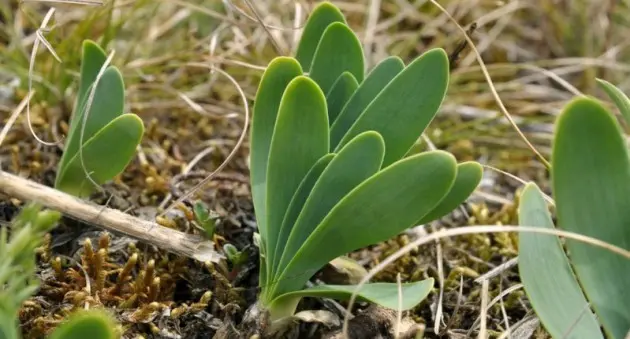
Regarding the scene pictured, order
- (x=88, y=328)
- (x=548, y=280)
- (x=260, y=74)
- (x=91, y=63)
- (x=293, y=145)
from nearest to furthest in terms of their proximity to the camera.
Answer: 1. (x=88, y=328)
2. (x=548, y=280)
3. (x=293, y=145)
4. (x=91, y=63)
5. (x=260, y=74)

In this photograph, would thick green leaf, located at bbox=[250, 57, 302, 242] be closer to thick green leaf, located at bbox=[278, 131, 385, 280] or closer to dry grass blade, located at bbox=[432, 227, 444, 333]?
thick green leaf, located at bbox=[278, 131, 385, 280]

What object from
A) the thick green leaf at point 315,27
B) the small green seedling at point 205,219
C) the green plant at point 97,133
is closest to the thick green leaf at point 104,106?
the green plant at point 97,133

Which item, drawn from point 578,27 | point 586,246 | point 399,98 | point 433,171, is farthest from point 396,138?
point 578,27

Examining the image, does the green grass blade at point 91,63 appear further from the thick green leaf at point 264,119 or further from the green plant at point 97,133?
the thick green leaf at point 264,119

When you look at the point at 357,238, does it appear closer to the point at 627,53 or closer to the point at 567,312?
the point at 567,312

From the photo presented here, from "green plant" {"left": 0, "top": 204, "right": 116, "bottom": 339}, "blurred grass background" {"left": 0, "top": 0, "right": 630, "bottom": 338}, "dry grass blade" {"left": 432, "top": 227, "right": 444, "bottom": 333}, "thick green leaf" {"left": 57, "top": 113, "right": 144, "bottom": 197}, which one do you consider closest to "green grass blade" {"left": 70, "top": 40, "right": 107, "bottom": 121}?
"thick green leaf" {"left": 57, "top": 113, "right": 144, "bottom": 197}

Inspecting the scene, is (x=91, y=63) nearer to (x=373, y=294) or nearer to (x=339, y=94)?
(x=339, y=94)

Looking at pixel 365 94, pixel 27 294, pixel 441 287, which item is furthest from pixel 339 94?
pixel 27 294
